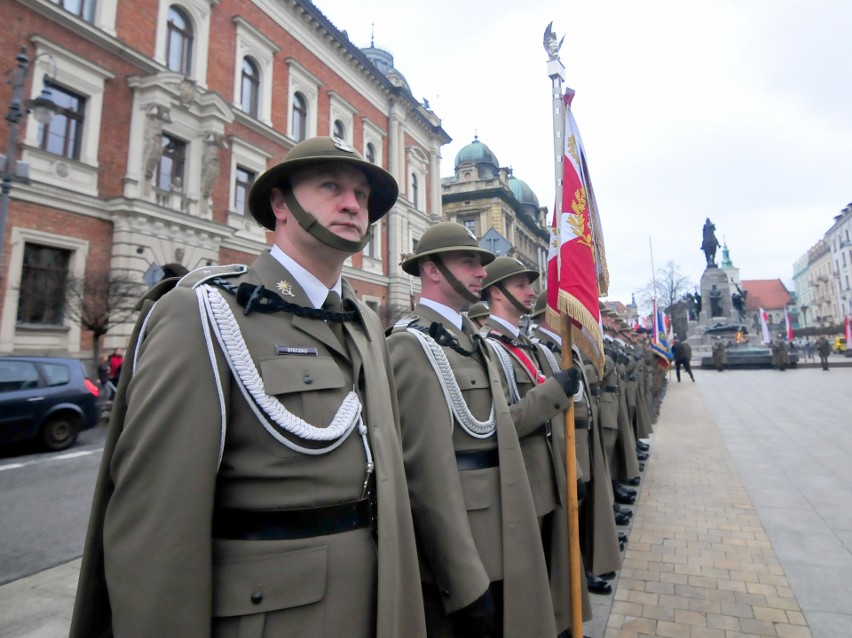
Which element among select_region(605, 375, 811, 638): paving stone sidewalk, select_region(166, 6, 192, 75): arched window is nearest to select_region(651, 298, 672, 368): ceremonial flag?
select_region(605, 375, 811, 638): paving stone sidewalk

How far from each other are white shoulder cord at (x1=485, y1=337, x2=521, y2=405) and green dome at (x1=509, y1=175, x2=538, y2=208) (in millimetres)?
60829

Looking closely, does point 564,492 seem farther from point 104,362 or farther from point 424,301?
point 104,362

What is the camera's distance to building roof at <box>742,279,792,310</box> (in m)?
97.8

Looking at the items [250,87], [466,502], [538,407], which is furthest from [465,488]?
[250,87]

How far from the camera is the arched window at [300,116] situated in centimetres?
2264

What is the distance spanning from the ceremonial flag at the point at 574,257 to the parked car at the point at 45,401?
878cm

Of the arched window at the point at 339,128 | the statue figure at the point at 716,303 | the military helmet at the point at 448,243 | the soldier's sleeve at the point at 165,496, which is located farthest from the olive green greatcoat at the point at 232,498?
the statue figure at the point at 716,303

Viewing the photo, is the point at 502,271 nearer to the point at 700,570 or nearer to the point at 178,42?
the point at 700,570

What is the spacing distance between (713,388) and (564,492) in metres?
18.6

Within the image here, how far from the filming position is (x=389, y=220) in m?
28.6

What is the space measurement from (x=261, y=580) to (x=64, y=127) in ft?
55.3

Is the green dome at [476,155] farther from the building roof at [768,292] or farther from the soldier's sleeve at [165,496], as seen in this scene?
the building roof at [768,292]

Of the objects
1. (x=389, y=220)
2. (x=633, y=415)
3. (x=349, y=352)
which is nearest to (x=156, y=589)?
(x=349, y=352)

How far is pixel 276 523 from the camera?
4.12ft
